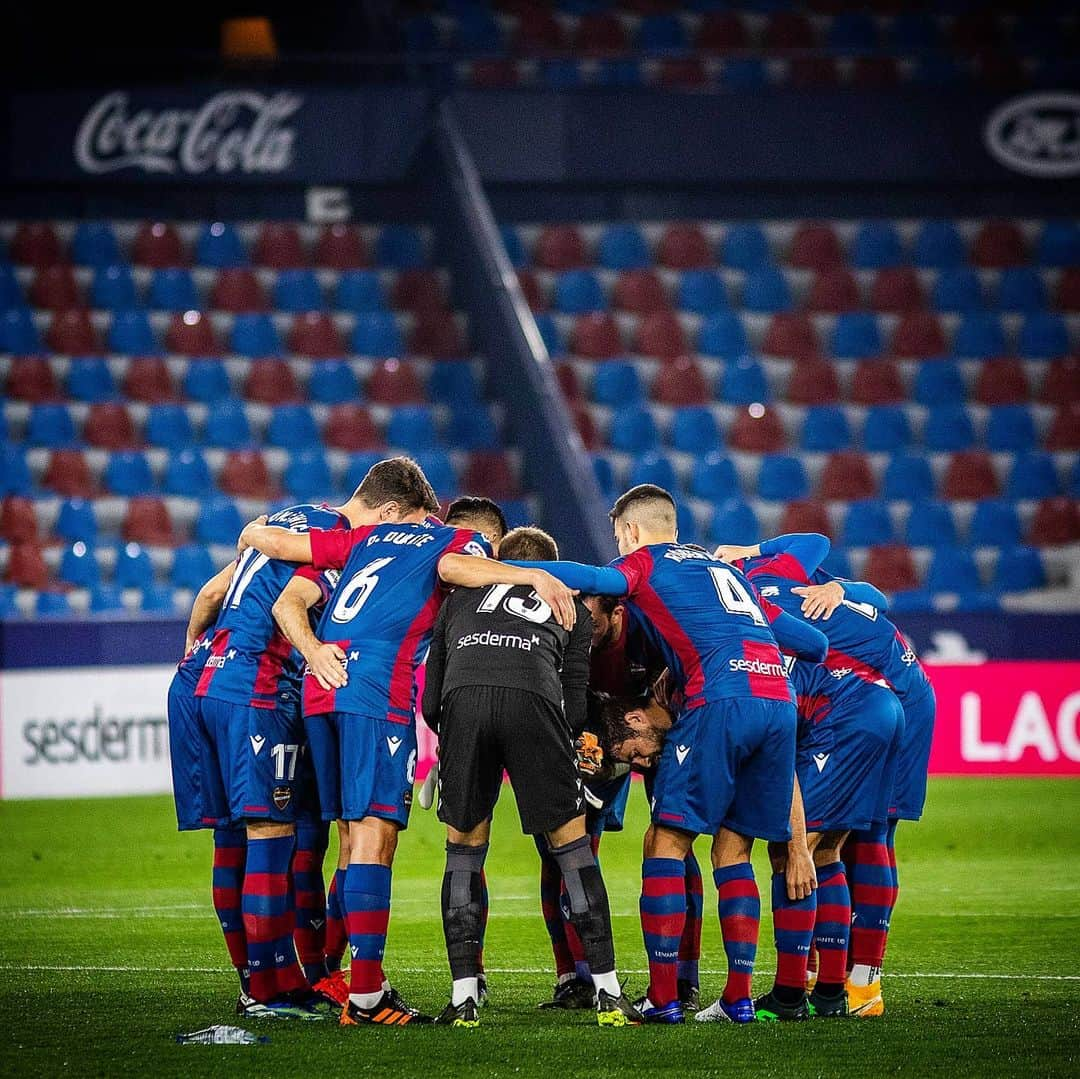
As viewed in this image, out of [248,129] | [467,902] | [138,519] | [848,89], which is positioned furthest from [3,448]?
A: [467,902]

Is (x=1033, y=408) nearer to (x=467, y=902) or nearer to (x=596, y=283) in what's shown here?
(x=596, y=283)

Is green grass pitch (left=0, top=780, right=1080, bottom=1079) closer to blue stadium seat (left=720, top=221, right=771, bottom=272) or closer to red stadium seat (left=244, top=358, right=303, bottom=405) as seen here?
red stadium seat (left=244, top=358, right=303, bottom=405)

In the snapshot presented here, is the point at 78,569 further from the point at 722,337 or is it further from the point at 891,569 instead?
the point at 891,569

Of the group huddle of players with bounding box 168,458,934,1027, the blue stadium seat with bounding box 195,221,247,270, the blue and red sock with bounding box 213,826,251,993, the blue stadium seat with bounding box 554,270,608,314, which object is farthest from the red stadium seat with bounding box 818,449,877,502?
the blue and red sock with bounding box 213,826,251,993

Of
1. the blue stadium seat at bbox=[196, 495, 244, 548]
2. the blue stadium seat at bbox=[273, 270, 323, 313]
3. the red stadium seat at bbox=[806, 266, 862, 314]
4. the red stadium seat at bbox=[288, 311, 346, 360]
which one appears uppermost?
the blue stadium seat at bbox=[273, 270, 323, 313]

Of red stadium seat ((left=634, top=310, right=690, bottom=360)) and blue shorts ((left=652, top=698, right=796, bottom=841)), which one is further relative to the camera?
red stadium seat ((left=634, top=310, right=690, bottom=360))

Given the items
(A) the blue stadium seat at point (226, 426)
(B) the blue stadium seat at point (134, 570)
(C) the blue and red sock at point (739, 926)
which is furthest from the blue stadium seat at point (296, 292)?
(C) the blue and red sock at point (739, 926)

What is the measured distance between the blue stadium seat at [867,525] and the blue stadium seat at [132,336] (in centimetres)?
631

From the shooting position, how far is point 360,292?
17.8 m

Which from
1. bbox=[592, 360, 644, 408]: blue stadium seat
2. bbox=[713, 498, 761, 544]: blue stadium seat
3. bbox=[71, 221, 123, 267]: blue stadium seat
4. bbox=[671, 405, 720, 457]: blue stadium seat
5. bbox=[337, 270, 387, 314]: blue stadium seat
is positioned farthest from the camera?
bbox=[337, 270, 387, 314]: blue stadium seat

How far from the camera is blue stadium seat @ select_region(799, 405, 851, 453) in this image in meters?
17.3

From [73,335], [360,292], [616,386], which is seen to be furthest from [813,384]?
[73,335]

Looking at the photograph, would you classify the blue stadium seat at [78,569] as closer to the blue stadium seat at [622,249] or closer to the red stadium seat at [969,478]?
the blue stadium seat at [622,249]

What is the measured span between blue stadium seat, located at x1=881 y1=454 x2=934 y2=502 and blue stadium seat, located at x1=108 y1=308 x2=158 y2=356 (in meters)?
6.61
